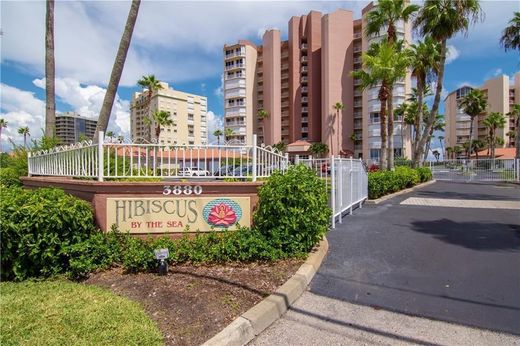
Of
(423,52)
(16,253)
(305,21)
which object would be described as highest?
(305,21)

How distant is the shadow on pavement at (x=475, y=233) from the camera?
6280mm

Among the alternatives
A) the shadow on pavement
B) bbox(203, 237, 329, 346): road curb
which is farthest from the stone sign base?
the shadow on pavement

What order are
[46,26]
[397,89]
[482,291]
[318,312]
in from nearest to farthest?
[318,312] → [482,291] → [46,26] → [397,89]

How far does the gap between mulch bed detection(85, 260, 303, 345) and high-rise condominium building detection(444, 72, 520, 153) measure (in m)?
101

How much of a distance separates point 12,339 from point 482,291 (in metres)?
5.18

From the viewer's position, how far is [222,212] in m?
5.67

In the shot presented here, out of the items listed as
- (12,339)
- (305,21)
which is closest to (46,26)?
(12,339)

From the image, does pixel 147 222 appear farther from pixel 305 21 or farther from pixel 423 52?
pixel 305 21

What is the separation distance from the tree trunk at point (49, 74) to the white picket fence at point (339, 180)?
8494mm

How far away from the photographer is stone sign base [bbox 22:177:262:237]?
17.6ft

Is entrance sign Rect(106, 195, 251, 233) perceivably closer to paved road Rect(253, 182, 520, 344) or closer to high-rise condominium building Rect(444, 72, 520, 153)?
paved road Rect(253, 182, 520, 344)

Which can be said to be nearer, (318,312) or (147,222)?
(318,312)

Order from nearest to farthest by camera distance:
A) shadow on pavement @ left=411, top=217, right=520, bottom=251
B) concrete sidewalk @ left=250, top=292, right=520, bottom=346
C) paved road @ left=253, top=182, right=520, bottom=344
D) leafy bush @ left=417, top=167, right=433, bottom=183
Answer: concrete sidewalk @ left=250, top=292, right=520, bottom=346 < paved road @ left=253, top=182, right=520, bottom=344 < shadow on pavement @ left=411, top=217, right=520, bottom=251 < leafy bush @ left=417, top=167, right=433, bottom=183

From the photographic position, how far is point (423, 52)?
23188mm
